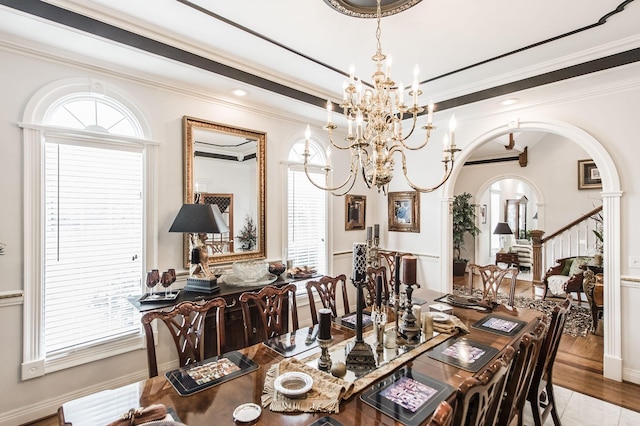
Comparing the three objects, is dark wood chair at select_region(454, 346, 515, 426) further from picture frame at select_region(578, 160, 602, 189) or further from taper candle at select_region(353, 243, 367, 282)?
picture frame at select_region(578, 160, 602, 189)

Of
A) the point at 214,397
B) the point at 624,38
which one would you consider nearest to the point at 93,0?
the point at 214,397

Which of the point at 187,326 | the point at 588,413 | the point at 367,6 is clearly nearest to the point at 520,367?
the point at 187,326

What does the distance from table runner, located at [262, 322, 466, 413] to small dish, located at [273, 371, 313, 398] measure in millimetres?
27

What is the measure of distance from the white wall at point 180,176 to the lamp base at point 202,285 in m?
0.32

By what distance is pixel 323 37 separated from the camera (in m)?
2.50

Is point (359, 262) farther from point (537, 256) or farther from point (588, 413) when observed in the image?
point (537, 256)

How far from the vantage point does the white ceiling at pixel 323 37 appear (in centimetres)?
211

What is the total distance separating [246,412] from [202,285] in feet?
5.54

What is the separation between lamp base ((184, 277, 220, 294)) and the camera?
2.74 m

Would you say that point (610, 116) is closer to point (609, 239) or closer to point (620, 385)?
point (609, 239)

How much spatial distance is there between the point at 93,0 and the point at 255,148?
6.04 ft

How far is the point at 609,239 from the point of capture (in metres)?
3.03

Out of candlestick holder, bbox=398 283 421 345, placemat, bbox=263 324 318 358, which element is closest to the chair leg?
candlestick holder, bbox=398 283 421 345

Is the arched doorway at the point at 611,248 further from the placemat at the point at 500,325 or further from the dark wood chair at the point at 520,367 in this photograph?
the dark wood chair at the point at 520,367
